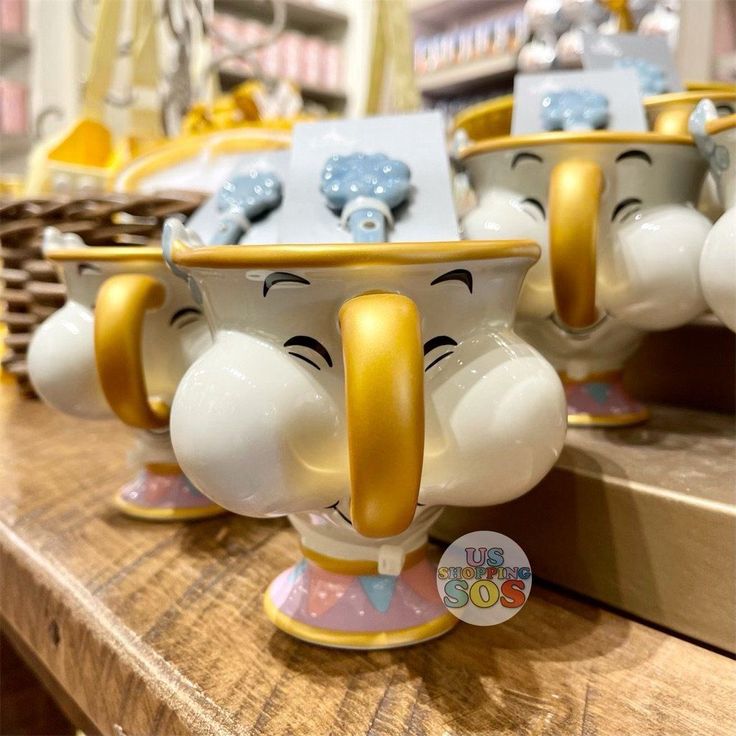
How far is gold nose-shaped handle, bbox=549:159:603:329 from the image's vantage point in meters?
0.36

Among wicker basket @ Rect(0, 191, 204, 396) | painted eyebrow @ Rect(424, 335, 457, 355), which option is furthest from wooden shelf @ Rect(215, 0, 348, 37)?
painted eyebrow @ Rect(424, 335, 457, 355)

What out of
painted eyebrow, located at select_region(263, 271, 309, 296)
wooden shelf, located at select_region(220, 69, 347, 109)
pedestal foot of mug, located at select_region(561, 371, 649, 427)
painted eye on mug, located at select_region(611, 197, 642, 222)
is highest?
wooden shelf, located at select_region(220, 69, 347, 109)

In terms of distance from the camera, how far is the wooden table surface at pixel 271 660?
0.96ft

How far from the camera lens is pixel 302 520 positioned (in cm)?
35

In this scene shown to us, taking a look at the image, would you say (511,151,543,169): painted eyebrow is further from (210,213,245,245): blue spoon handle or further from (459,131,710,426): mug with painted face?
(210,213,245,245): blue spoon handle

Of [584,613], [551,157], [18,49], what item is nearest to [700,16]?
[551,157]

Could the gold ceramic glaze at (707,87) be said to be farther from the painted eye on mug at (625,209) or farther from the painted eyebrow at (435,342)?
the painted eyebrow at (435,342)

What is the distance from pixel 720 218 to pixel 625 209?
0.17ft

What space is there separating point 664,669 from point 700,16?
1128 mm

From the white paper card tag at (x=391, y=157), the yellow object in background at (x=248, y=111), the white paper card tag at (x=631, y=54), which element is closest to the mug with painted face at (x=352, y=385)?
the white paper card tag at (x=391, y=157)

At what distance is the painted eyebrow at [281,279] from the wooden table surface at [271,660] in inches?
6.8

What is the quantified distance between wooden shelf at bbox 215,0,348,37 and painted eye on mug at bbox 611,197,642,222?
6.77ft

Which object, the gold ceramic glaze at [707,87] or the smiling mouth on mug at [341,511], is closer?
the smiling mouth on mug at [341,511]

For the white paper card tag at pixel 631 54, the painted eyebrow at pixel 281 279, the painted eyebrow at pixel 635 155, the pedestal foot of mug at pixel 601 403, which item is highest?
the white paper card tag at pixel 631 54
